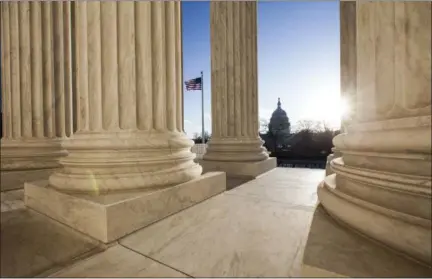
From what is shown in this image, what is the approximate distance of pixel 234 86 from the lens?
12695 millimetres

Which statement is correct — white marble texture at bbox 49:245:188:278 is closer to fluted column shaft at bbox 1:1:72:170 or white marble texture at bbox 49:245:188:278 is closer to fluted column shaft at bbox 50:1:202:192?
fluted column shaft at bbox 50:1:202:192

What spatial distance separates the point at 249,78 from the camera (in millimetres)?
12812

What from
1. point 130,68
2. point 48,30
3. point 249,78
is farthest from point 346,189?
point 48,30

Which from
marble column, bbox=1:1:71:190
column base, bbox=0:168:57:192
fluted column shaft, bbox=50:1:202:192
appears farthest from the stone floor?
marble column, bbox=1:1:71:190

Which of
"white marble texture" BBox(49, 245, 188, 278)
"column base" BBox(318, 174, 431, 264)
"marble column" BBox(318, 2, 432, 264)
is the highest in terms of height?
"marble column" BBox(318, 2, 432, 264)

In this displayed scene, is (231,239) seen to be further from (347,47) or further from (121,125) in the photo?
(347,47)

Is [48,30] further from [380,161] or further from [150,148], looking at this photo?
[380,161]

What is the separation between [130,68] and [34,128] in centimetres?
648

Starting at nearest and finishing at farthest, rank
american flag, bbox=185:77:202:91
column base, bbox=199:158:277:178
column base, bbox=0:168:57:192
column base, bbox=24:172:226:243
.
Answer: column base, bbox=24:172:226:243
column base, bbox=0:168:57:192
column base, bbox=199:158:277:178
american flag, bbox=185:77:202:91

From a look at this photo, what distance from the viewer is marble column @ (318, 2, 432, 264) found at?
10.2 ft

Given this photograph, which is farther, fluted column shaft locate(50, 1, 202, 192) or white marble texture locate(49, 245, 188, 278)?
fluted column shaft locate(50, 1, 202, 192)

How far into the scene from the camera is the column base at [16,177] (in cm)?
822

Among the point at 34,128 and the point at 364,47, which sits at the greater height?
the point at 364,47

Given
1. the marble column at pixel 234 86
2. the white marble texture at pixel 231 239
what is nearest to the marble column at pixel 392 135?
the white marble texture at pixel 231 239
